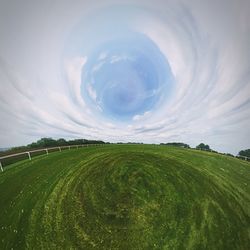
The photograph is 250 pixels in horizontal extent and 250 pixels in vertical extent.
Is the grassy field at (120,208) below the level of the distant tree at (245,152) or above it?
below

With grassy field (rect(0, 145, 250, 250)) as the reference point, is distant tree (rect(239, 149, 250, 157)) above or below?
above

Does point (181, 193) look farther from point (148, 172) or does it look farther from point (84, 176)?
point (84, 176)

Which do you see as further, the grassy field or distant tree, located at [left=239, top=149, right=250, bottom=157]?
distant tree, located at [left=239, top=149, right=250, bottom=157]

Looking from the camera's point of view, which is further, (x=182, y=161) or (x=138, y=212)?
(x=182, y=161)

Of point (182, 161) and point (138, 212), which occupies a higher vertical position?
point (182, 161)

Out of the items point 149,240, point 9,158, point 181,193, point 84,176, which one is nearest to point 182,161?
point 181,193

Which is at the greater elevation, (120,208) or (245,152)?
(245,152)

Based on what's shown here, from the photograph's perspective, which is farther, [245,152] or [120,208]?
[245,152]

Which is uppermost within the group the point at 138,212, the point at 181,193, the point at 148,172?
the point at 148,172
